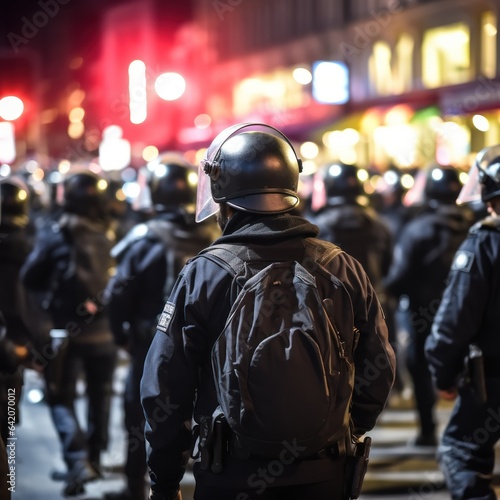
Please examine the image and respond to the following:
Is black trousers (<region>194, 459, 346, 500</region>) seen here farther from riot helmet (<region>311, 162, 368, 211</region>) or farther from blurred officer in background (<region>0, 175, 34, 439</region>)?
riot helmet (<region>311, 162, 368, 211</region>)

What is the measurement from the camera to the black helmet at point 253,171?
3.42 m

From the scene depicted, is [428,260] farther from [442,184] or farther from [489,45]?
[489,45]

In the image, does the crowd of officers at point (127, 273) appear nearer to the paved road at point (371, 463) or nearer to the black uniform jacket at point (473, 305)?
the paved road at point (371, 463)

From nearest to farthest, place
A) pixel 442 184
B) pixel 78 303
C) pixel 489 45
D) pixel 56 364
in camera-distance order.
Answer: pixel 78 303 < pixel 56 364 < pixel 442 184 < pixel 489 45

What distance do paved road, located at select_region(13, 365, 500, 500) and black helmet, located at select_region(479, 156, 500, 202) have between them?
2.46m

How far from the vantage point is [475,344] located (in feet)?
16.6

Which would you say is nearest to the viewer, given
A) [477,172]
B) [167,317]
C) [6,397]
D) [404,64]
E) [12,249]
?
[167,317]

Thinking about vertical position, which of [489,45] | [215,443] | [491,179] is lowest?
[215,443]

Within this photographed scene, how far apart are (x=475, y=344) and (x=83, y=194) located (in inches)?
134

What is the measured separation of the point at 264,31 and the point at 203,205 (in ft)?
140

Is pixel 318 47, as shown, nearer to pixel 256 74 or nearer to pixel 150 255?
pixel 256 74

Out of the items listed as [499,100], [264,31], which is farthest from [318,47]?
[499,100]

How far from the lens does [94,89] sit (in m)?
66.1

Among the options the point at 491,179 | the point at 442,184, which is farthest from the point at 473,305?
the point at 442,184
